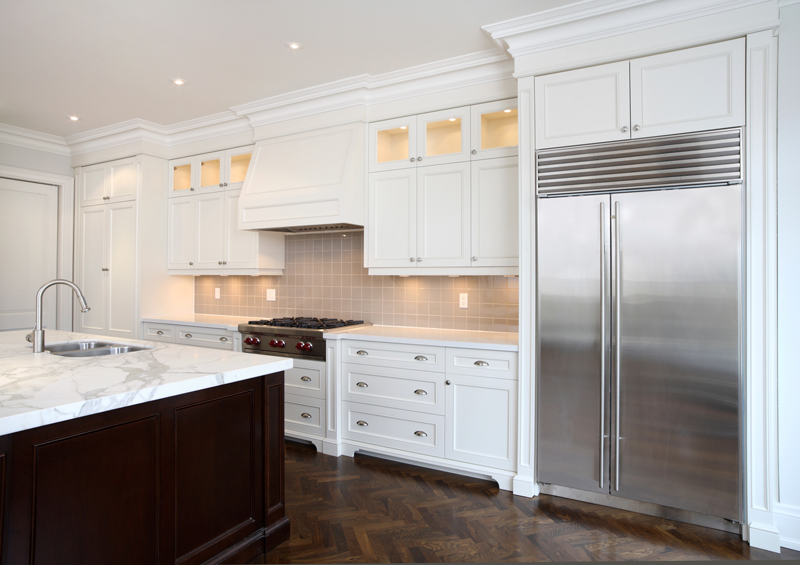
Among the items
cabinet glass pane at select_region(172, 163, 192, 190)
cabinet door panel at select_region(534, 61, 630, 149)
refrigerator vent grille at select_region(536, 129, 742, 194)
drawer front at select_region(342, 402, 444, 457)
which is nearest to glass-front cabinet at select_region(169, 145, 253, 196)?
cabinet glass pane at select_region(172, 163, 192, 190)

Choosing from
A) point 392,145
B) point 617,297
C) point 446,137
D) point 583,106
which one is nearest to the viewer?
point 617,297

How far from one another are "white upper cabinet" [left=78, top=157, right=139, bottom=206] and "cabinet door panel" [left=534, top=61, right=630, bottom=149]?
12.7 feet

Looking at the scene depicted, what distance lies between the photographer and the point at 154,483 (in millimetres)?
1799

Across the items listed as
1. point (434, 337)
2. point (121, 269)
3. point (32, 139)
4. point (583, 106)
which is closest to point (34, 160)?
point (32, 139)

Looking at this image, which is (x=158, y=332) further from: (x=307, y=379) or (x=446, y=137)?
(x=446, y=137)

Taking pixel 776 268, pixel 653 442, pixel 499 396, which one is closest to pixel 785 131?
pixel 776 268

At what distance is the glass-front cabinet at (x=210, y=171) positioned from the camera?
4.44 metres

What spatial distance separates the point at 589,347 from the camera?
8.68ft

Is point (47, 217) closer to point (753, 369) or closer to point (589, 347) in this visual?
point (589, 347)

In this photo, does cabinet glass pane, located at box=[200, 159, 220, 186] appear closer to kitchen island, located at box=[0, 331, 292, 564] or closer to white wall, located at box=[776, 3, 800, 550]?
kitchen island, located at box=[0, 331, 292, 564]

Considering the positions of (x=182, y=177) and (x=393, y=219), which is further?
(x=182, y=177)

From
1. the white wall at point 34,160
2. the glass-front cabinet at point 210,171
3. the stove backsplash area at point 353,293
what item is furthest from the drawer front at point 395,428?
the white wall at point 34,160

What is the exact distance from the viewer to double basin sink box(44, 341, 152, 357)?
273 centimetres

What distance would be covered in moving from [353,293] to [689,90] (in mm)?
2758
